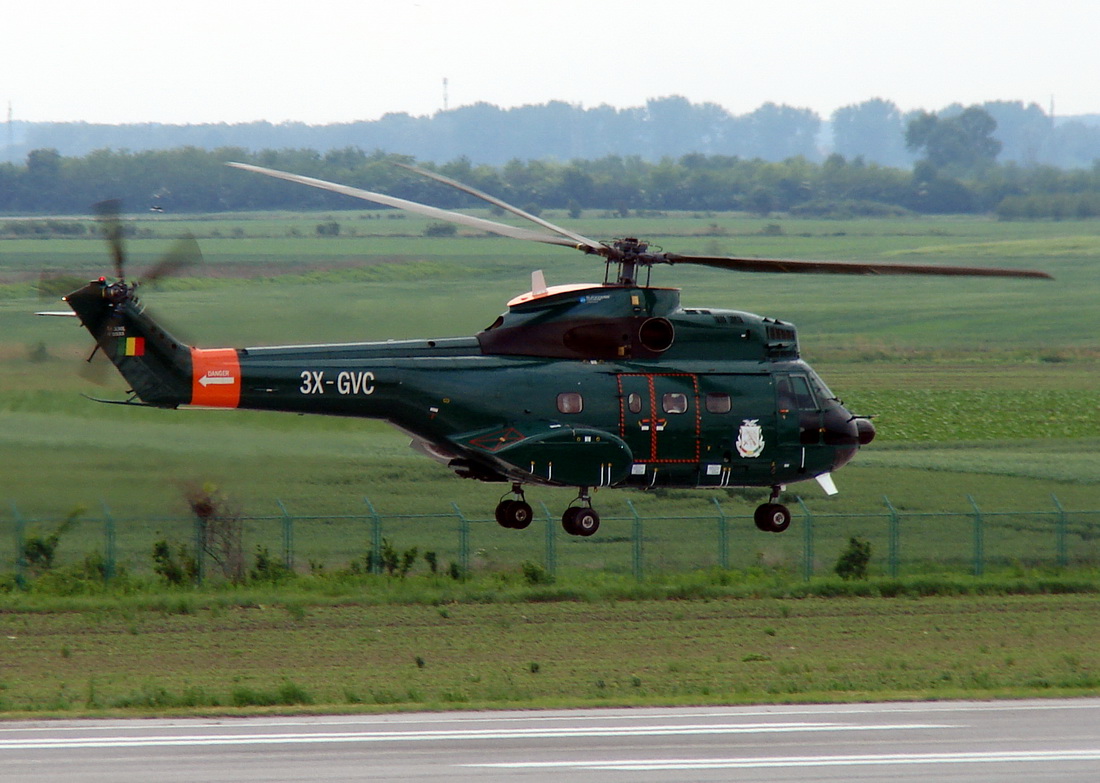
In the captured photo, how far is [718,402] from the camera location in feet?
89.8

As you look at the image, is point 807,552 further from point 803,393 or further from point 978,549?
point 803,393

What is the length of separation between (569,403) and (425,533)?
73.1 ft

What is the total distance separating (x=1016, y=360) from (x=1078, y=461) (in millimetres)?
27096

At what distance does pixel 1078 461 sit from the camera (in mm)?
61656

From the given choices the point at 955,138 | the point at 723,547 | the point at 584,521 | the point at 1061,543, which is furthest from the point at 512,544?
the point at 955,138

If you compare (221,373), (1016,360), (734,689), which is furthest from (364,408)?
(1016,360)

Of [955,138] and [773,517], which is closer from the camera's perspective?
[773,517]

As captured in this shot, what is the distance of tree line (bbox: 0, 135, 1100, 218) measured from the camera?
219 ft

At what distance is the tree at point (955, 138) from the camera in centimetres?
17438

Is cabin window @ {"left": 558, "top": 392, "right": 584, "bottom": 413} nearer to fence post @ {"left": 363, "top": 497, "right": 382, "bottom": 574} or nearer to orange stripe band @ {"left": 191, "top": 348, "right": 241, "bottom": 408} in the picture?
orange stripe band @ {"left": 191, "top": 348, "right": 241, "bottom": 408}

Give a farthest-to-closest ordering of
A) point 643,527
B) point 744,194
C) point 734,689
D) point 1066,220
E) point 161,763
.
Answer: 1. point 744,194
2. point 1066,220
3. point 643,527
4. point 734,689
5. point 161,763

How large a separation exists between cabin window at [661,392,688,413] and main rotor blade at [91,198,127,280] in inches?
369

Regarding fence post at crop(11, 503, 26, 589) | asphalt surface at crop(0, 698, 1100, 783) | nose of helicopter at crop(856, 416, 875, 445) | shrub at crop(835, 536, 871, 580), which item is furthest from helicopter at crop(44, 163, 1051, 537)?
fence post at crop(11, 503, 26, 589)

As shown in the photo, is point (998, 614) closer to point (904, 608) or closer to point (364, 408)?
point (904, 608)
